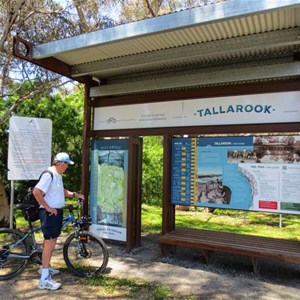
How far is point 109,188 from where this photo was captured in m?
6.45

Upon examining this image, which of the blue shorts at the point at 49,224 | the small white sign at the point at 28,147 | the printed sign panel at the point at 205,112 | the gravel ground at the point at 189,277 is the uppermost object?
the printed sign panel at the point at 205,112

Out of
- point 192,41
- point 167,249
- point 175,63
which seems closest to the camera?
point 192,41

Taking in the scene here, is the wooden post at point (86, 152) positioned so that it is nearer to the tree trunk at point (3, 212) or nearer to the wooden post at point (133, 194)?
the wooden post at point (133, 194)

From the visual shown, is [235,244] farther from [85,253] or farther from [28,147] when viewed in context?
[28,147]

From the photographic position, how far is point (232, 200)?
5375 millimetres

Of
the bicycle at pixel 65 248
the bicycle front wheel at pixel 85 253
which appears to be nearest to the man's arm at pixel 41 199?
the bicycle at pixel 65 248

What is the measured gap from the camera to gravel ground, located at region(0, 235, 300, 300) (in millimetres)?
4215

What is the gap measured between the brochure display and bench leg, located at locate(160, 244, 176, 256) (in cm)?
74

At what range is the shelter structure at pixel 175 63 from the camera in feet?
14.1

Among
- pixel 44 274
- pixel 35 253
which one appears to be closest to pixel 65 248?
pixel 35 253

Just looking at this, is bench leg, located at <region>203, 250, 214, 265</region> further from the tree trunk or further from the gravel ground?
the tree trunk

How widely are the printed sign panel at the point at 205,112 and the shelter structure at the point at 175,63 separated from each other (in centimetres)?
7

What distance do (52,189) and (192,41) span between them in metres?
2.85

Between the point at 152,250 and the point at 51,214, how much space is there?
8.02 feet
